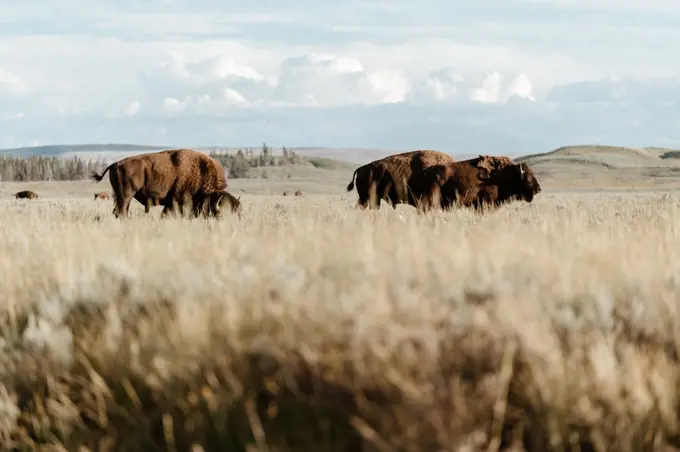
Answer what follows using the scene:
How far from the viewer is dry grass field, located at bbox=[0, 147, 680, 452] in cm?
322

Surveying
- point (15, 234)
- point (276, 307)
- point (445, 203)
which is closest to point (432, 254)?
point (276, 307)

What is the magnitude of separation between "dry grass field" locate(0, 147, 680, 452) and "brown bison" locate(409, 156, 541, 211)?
11.5 m

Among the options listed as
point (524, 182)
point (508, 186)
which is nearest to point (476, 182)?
point (508, 186)

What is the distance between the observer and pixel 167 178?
54.6 ft

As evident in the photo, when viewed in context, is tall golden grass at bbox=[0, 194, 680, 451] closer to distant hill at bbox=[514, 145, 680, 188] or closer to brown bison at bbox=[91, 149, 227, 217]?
brown bison at bbox=[91, 149, 227, 217]

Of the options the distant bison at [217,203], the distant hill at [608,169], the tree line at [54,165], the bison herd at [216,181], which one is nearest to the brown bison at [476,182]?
the bison herd at [216,181]

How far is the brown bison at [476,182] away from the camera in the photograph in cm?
1655

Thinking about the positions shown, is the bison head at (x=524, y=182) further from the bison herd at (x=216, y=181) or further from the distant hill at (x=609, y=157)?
the distant hill at (x=609, y=157)

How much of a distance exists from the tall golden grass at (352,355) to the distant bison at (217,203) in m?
9.36

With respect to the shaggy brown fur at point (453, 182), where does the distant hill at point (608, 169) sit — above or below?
below

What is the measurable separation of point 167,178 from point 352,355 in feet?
45.1

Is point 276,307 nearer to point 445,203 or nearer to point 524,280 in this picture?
point 524,280

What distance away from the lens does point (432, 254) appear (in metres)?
5.15

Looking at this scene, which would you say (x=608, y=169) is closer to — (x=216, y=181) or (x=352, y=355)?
(x=216, y=181)
